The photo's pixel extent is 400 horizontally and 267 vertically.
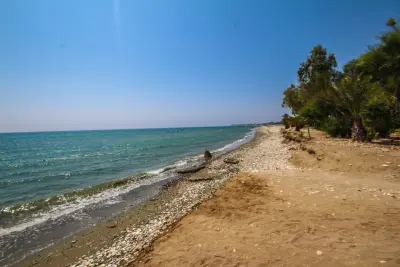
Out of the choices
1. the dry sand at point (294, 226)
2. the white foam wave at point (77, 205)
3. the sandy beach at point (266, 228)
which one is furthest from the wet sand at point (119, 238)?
the white foam wave at point (77, 205)

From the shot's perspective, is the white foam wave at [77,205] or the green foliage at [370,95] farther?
the green foliage at [370,95]

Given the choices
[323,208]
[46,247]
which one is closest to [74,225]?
[46,247]

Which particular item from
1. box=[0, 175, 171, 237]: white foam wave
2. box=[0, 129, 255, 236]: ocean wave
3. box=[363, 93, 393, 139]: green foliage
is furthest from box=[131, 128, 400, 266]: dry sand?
box=[363, 93, 393, 139]: green foliage

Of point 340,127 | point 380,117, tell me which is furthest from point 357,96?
point 340,127

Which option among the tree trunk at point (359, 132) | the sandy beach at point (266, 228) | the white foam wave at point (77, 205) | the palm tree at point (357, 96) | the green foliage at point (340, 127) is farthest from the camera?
the green foliage at point (340, 127)

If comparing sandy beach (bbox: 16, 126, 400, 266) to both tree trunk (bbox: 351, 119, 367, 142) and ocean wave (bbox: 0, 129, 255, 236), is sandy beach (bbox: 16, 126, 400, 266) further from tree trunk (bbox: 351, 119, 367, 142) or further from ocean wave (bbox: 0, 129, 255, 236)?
tree trunk (bbox: 351, 119, 367, 142)

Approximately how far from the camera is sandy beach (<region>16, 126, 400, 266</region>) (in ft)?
14.9

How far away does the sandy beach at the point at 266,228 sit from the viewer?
455cm

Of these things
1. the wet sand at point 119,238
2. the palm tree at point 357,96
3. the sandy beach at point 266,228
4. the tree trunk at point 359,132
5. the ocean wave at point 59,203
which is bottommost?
the ocean wave at point 59,203

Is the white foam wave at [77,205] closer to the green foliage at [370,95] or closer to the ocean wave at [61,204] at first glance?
the ocean wave at [61,204]

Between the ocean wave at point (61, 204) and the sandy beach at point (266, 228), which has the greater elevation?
the sandy beach at point (266, 228)

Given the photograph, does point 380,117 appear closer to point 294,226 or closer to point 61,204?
point 294,226

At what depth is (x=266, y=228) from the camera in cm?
580

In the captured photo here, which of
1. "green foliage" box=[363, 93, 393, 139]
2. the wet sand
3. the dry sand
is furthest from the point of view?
"green foliage" box=[363, 93, 393, 139]
